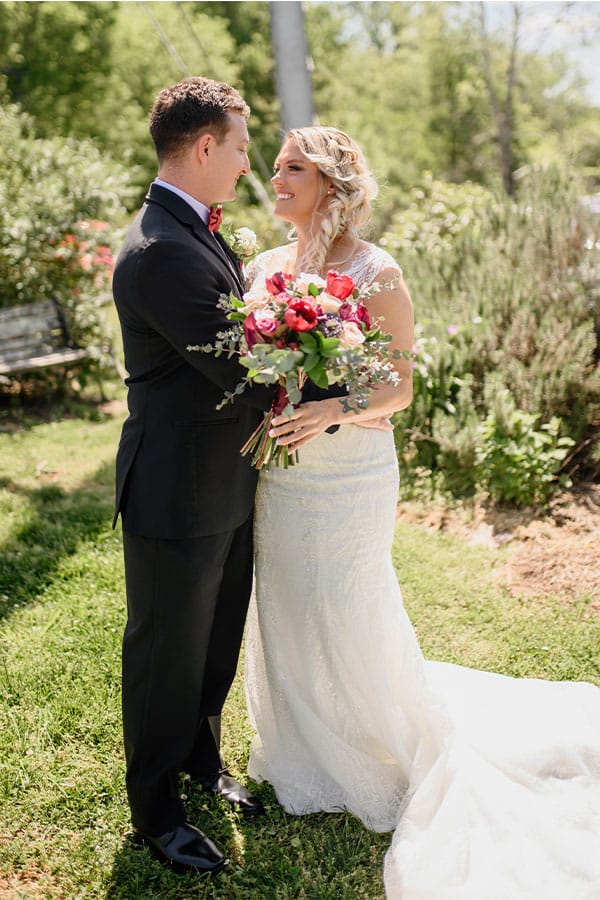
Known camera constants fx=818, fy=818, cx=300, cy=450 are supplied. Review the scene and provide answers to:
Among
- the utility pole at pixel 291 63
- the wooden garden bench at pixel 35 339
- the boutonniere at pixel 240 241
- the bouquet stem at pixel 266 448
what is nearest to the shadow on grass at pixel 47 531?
the wooden garden bench at pixel 35 339

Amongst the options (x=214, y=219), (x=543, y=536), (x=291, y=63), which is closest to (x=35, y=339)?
(x=291, y=63)

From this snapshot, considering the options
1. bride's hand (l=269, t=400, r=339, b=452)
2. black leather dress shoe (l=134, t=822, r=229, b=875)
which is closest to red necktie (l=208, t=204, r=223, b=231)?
bride's hand (l=269, t=400, r=339, b=452)

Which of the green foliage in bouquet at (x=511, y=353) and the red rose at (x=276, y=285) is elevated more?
the red rose at (x=276, y=285)

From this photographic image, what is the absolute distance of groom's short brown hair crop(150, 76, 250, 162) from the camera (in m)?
2.40

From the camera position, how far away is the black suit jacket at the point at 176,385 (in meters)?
2.31

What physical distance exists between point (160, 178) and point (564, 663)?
279cm

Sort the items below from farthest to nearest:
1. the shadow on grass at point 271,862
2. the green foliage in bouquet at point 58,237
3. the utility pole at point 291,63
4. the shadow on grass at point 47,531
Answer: the utility pole at point 291,63 < the green foliage in bouquet at point 58,237 < the shadow on grass at point 47,531 < the shadow on grass at point 271,862

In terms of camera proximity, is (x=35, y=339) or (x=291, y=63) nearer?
(x=35, y=339)

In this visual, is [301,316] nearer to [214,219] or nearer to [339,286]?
[339,286]

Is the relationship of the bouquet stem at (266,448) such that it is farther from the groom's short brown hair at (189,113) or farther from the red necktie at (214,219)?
the groom's short brown hair at (189,113)

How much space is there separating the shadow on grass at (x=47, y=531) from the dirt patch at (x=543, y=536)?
2.14 meters

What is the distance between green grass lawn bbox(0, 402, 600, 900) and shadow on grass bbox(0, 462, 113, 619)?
0.04ft

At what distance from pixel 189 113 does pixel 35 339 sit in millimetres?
6313

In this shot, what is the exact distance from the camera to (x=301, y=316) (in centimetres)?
225
